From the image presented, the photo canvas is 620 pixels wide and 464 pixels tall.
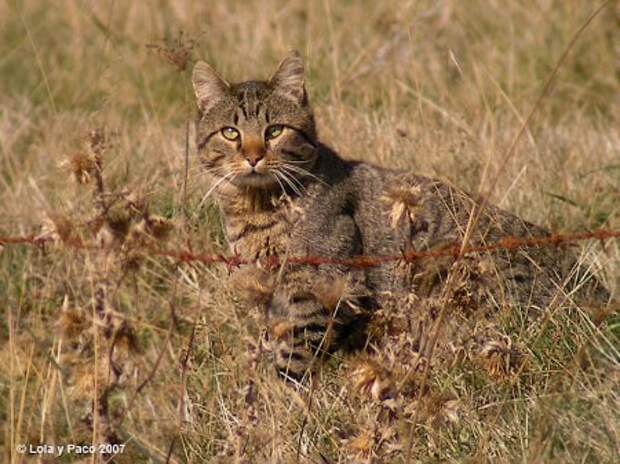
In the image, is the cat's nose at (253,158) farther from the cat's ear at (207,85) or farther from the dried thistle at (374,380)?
the dried thistle at (374,380)

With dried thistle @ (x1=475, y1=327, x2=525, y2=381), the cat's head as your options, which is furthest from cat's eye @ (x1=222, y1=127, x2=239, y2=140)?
dried thistle @ (x1=475, y1=327, x2=525, y2=381)

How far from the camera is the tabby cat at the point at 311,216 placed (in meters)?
4.83

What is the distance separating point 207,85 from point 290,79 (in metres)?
0.39

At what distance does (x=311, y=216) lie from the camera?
16.4ft

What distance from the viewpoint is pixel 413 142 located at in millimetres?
6172

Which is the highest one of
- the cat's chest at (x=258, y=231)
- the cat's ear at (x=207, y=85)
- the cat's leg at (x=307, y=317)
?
the cat's ear at (x=207, y=85)

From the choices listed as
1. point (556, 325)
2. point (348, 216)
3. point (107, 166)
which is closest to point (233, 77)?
point (107, 166)

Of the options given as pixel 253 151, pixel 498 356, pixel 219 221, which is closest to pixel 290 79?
pixel 253 151

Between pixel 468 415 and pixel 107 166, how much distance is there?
2928mm

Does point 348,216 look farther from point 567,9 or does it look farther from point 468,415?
point 567,9

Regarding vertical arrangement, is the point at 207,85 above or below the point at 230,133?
above

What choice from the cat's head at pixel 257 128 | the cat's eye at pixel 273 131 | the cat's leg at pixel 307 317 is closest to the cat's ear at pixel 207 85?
the cat's head at pixel 257 128

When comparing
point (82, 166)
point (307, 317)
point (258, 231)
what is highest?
point (82, 166)

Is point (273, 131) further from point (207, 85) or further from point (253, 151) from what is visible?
point (207, 85)
